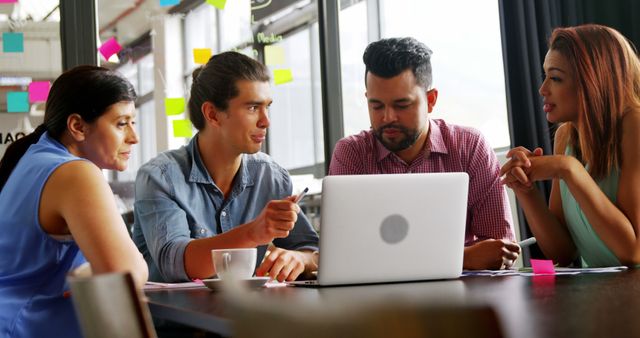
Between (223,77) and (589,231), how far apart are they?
1.15 metres

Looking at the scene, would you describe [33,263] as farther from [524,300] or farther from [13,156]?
[524,300]

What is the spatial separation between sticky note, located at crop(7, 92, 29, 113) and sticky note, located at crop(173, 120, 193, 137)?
688 mm

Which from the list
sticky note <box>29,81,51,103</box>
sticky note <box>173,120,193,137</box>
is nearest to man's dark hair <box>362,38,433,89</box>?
sticky note <box>173,120,193,137</box>

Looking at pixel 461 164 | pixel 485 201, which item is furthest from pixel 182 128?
pixel 485 201

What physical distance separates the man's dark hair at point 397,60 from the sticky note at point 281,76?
151 cm

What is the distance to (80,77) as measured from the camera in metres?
1.86

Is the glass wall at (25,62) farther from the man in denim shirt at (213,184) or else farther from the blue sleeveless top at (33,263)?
the blue sleeveless top at (33,263)

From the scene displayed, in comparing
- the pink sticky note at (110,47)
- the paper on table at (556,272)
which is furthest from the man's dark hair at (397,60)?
the pink sticky note at (110,47)

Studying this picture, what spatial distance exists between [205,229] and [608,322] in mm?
1629

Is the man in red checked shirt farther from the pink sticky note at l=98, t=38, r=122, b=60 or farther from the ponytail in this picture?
the pink sticky note at l=98, t=38, r=122, b=60

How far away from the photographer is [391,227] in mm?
1704

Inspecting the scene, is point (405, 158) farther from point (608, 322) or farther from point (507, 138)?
point (608, 322)

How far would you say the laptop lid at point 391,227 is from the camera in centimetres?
166

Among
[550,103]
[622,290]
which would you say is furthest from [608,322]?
[550,103]
